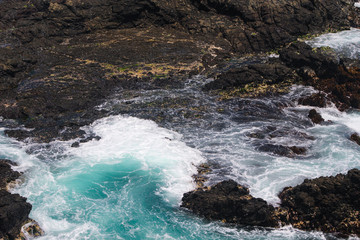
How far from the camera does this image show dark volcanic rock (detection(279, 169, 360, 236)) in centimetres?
1758

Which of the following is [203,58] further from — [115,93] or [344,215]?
[344,215]

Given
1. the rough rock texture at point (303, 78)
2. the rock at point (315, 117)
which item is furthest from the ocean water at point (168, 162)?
the rough rock texture at point (303, 78)

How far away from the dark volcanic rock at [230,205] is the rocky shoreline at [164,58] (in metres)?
0.07

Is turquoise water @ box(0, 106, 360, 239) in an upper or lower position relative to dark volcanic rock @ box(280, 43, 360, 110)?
lower

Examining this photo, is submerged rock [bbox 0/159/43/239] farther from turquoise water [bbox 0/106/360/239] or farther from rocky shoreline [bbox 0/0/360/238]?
turquoise water [bbox 0/106/360/239]

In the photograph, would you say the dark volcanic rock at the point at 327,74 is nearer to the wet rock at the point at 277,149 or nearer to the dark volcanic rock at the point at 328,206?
the wet rock at the point at 277,149

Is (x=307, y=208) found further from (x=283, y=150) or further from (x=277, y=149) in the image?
(x=277, y=149)

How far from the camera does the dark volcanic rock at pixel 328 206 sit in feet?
57.7

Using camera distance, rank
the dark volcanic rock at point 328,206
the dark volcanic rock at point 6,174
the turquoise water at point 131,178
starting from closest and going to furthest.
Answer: the dark volcanic rock at point 328,206 → the turquoise water at point 131,178 → the dark volcanic rock at point 6,174

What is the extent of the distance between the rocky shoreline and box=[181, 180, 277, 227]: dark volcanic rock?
0.07m

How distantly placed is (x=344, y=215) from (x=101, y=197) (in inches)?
477

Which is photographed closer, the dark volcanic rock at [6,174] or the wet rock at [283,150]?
the dark volcanic rock at [6,174]

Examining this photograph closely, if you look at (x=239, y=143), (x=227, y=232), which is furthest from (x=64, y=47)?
(x=227, y=232)

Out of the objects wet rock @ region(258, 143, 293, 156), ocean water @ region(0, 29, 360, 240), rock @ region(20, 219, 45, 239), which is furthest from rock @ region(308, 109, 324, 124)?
rock @ region(20, 219, 45, 239)
